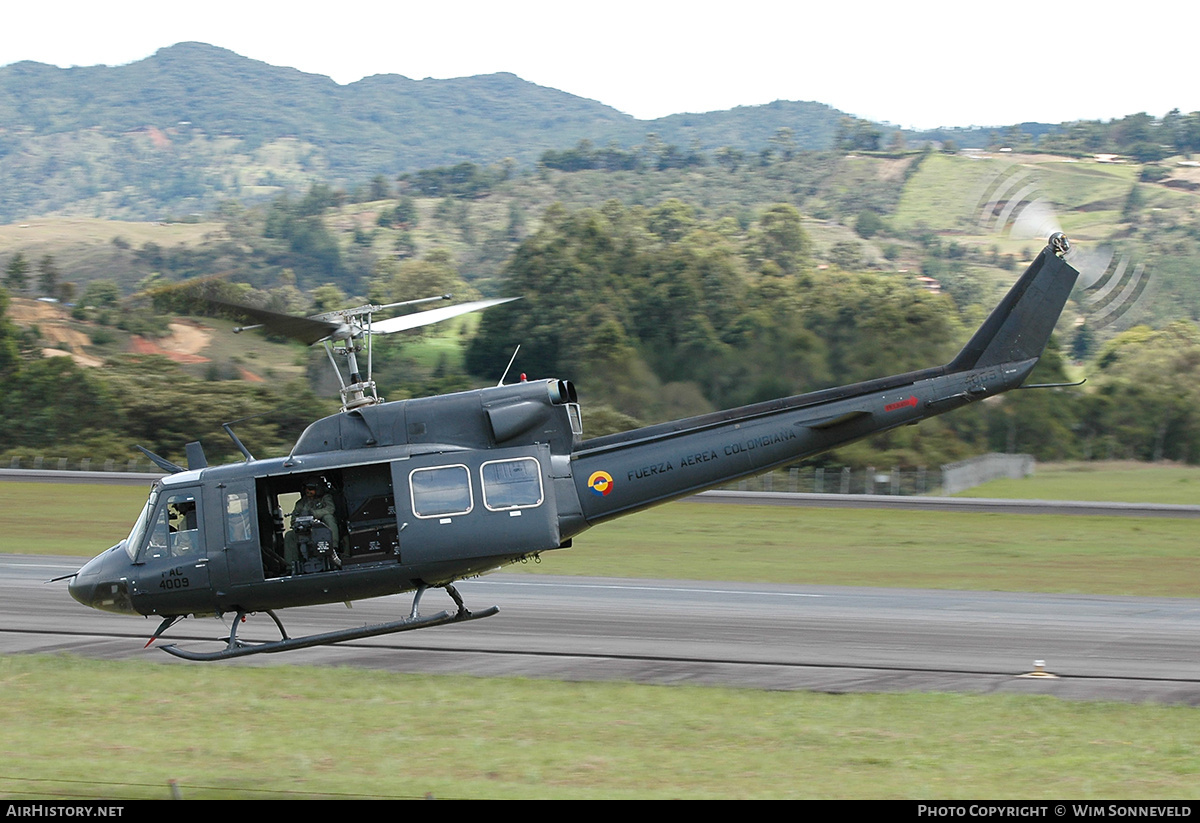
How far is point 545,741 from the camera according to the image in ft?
36.6

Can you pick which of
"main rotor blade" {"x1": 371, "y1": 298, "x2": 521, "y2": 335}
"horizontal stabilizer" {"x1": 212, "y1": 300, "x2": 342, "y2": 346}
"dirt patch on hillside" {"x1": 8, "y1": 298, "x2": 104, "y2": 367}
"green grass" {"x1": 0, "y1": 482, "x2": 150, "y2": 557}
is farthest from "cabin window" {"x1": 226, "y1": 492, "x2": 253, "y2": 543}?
"dirt patch on hillside" {"x1": 8, "y1": 298, "x2": 104, "y2": 367}

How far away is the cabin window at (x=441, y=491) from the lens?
523 inches

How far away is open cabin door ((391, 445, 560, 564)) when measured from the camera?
43.5ft

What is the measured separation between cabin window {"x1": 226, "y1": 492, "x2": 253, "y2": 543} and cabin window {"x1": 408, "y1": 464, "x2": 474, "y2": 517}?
203cm

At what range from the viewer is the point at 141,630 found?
55.3 feet

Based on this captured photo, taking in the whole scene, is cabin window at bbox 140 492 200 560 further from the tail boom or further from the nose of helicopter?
the tail boom

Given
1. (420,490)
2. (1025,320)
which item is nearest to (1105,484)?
(1025,320)

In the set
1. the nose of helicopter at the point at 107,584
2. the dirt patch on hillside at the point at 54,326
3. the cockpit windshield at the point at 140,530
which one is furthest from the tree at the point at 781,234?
the nose of helicopter at the point at 107,584

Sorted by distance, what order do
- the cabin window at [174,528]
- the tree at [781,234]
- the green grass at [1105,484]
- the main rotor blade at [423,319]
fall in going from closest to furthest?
the main rotor blade at [423,319]
the cabin window at [174,528]
the green grass at [1105,484]
the tree at [781,234]

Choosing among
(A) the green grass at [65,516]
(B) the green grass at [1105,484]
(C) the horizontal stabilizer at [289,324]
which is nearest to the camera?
(C) the horizontal stabilizer at [289,324]

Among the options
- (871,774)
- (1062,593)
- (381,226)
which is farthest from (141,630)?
(381,226)

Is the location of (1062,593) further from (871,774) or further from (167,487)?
(167,487)

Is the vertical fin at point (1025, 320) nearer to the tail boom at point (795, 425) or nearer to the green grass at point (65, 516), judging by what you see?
the tail boom at point (795, 425)

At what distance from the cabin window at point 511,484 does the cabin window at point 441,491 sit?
0.72 ft
